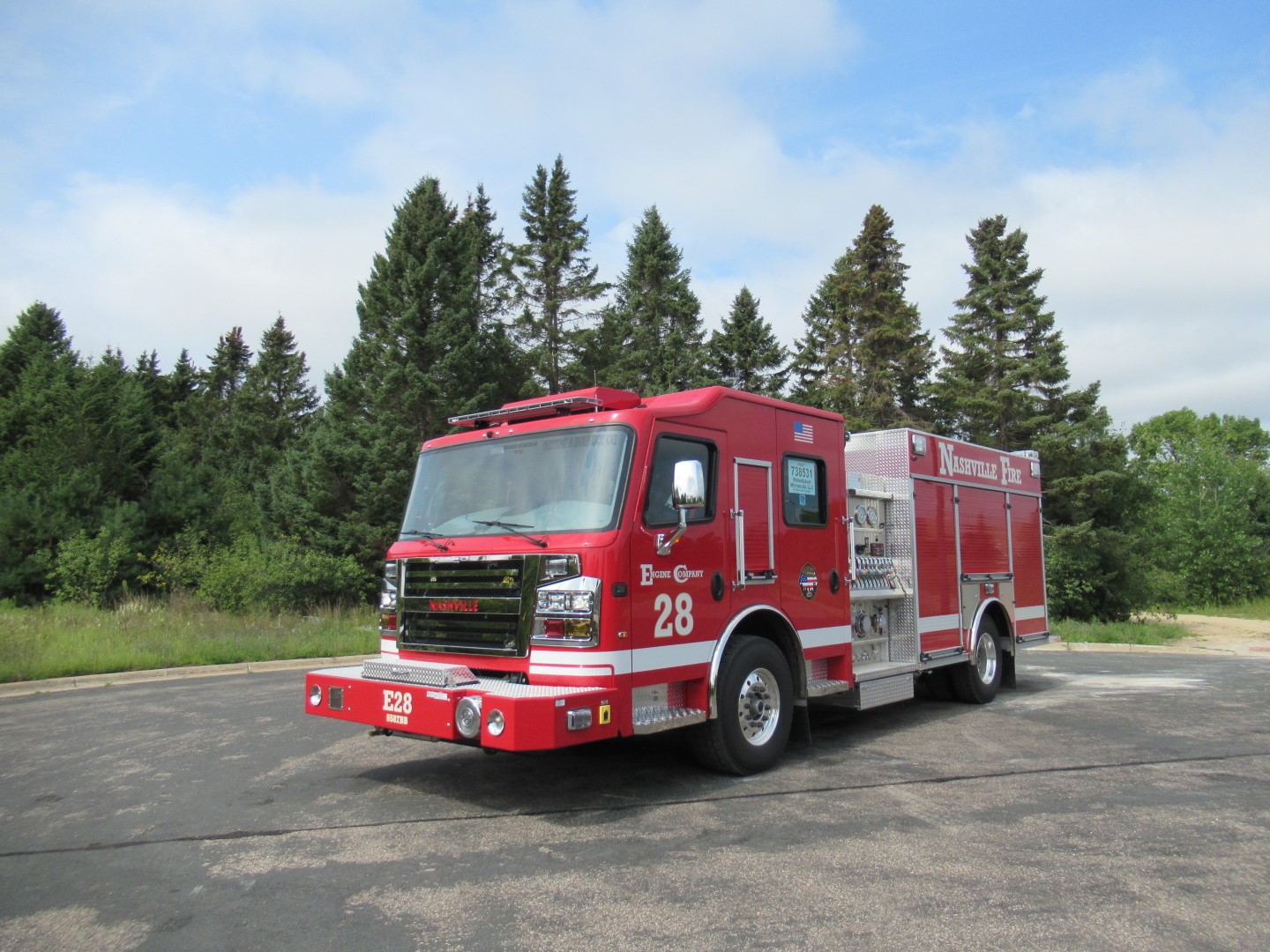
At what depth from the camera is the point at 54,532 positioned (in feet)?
76.8

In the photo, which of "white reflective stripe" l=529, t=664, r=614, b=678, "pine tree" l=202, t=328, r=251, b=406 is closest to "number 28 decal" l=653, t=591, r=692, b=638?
"white reflective stripe" l=529, t=664, r=614, b=678

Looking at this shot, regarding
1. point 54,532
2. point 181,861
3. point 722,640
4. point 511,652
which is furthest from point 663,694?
point 54,532

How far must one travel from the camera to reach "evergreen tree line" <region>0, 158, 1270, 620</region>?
23.9 metres

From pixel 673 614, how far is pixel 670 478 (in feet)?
2.88

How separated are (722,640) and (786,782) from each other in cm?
107

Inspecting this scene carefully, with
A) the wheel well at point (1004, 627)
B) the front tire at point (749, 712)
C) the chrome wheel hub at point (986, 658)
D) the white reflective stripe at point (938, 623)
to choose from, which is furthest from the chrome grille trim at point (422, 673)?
the wheel well at point (1004, 627)

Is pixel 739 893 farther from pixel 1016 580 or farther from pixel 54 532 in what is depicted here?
pixel 54 532

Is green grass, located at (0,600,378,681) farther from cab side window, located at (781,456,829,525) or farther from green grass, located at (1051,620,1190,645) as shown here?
green grass, located at (1051,620,1190,645)

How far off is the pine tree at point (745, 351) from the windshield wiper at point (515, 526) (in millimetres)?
30561

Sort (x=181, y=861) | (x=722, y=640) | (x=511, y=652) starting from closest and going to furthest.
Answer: (x=181, y=861), (x=511, y=652), (x=722, y=640)

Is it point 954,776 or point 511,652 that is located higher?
point 511,652

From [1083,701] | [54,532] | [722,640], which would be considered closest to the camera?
[722,640]

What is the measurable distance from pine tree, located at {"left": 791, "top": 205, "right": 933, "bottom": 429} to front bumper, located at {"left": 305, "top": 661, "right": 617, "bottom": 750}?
29.0 metres

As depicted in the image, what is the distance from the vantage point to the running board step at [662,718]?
18.0 ft
